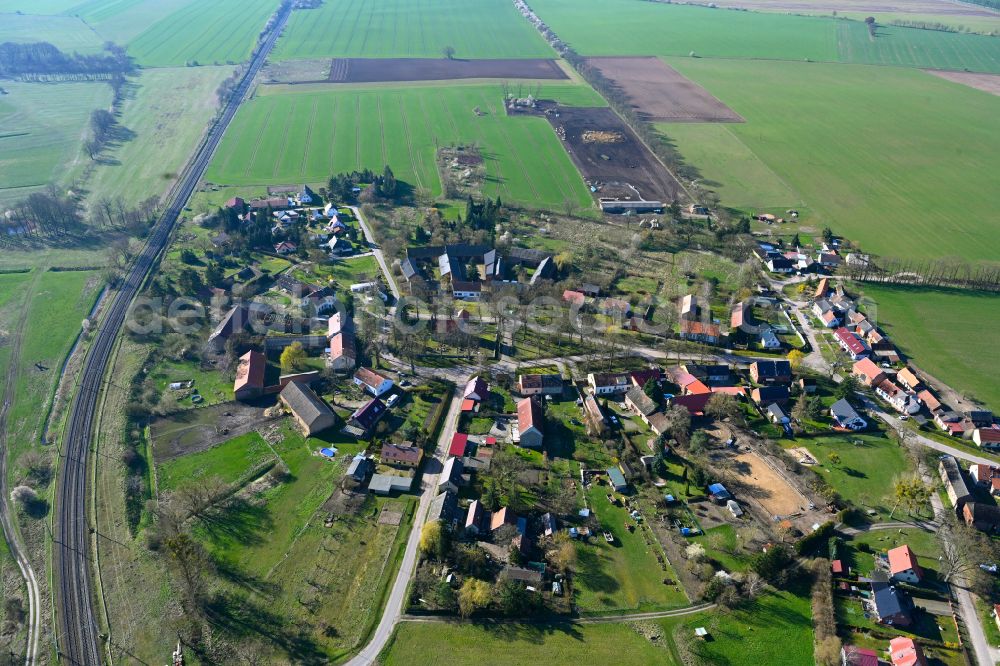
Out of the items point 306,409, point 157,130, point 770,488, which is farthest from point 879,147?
point 157,130

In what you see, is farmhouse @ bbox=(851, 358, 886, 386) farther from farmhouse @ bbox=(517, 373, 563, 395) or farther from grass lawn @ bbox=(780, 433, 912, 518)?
farmhouse @ bbox=(517, 373, 563, 395)

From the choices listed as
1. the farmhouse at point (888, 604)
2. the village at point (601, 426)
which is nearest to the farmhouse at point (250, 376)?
the village at point (601, 426)

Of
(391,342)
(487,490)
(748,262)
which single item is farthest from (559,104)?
(487,490)

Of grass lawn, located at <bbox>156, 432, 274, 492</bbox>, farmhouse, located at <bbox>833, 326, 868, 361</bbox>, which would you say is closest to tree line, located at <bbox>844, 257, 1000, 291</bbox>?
farmhouse, located at <bbox>833, 326, 868, 361</bbox>

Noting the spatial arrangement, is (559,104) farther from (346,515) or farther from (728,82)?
(346,515)

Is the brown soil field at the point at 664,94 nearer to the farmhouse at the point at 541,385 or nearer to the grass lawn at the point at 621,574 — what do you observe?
the farmhouse at the point at 541,385

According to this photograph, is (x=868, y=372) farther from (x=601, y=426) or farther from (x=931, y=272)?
(x=931, y=272)
